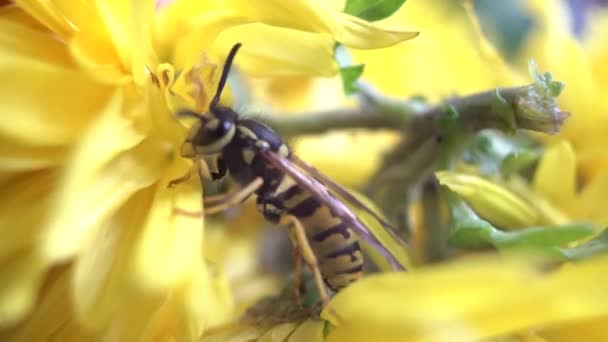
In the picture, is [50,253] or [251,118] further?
[251,118]

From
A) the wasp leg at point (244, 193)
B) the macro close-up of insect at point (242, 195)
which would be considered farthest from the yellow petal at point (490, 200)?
the wasp leg at point (244, 193)

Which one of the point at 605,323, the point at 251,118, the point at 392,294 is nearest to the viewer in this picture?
the point at 392,294

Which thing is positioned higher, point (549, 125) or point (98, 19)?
point (98, 19)

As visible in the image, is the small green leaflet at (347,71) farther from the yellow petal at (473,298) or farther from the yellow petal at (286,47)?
the yellow petal at (473,298)

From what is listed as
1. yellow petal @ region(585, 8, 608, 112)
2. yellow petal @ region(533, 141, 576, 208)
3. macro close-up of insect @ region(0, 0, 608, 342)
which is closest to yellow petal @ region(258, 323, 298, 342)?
macro close-up of insect @ region(0, 0, 608, 342)

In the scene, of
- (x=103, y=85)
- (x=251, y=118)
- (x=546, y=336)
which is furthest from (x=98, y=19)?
(x=546, y=336)

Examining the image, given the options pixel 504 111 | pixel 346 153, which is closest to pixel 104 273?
pixel 504 111

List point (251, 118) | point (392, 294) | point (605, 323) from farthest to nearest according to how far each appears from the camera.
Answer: point (251, 118) → point (605, 323) → point (392, 294)

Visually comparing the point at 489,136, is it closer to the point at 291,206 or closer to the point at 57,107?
the point at 291,206
